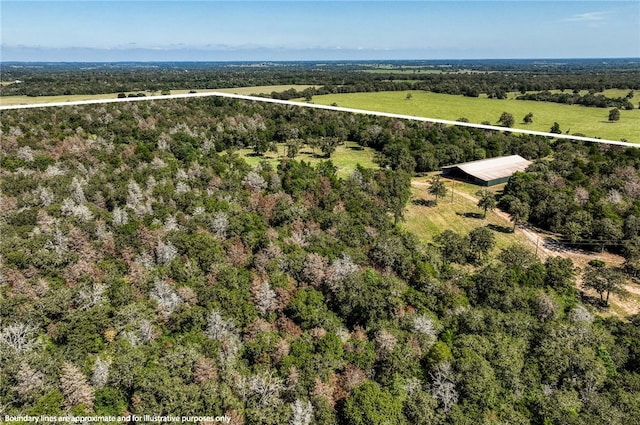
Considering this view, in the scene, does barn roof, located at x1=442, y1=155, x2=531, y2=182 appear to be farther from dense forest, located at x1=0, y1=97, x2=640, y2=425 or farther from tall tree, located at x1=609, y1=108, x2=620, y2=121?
tall tree, located at x1=609, y1=108, x2=620, y2=121

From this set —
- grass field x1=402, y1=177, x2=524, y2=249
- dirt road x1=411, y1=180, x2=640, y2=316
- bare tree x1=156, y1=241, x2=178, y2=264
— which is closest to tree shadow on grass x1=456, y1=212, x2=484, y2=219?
grass field x1=402, y1=177, x2=524, y2=249

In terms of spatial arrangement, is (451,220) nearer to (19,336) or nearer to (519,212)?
(519,212)

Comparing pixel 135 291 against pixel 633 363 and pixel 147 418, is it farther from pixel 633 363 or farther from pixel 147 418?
pixel 633 363

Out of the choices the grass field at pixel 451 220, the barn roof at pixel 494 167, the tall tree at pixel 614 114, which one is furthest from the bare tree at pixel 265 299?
the barn roof at pixel 494 167

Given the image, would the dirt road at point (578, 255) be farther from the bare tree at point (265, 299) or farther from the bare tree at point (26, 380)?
the bare tree at point (26, 380)

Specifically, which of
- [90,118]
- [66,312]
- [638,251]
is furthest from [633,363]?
[90,118]

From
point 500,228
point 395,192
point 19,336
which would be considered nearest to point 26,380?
Result: point 19,336
